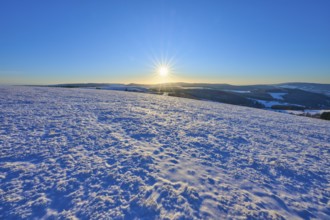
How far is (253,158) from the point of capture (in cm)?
720

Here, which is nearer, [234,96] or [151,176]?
[151,176]

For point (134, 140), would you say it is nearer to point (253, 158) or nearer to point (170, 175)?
point (170, 175)

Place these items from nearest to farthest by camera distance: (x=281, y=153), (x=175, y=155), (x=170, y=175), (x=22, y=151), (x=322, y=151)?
(x=170, y=175), (x=22, y=151), (x=175, y=155), (x=281, y=153), (x=322, y=151)

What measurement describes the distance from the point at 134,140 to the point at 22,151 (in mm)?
4253

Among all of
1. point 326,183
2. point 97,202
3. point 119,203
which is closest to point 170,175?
point 119,203

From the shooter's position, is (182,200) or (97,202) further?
(182,200)

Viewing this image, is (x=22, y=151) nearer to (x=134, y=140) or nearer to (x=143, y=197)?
(x=134, y=140)

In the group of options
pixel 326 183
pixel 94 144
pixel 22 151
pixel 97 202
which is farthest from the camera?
pixel 94 144

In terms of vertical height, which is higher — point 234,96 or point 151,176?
point 151,176

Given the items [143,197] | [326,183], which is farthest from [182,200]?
[326,183]

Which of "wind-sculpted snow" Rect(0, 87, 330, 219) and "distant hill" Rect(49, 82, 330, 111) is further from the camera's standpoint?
"distant hill" Rect(49, 82, 330, 111)

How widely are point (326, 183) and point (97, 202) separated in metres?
7.29

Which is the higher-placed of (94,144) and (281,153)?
(94,144)

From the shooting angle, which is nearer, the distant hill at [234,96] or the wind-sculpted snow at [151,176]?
the wind-sculpted snow at [151,176]
